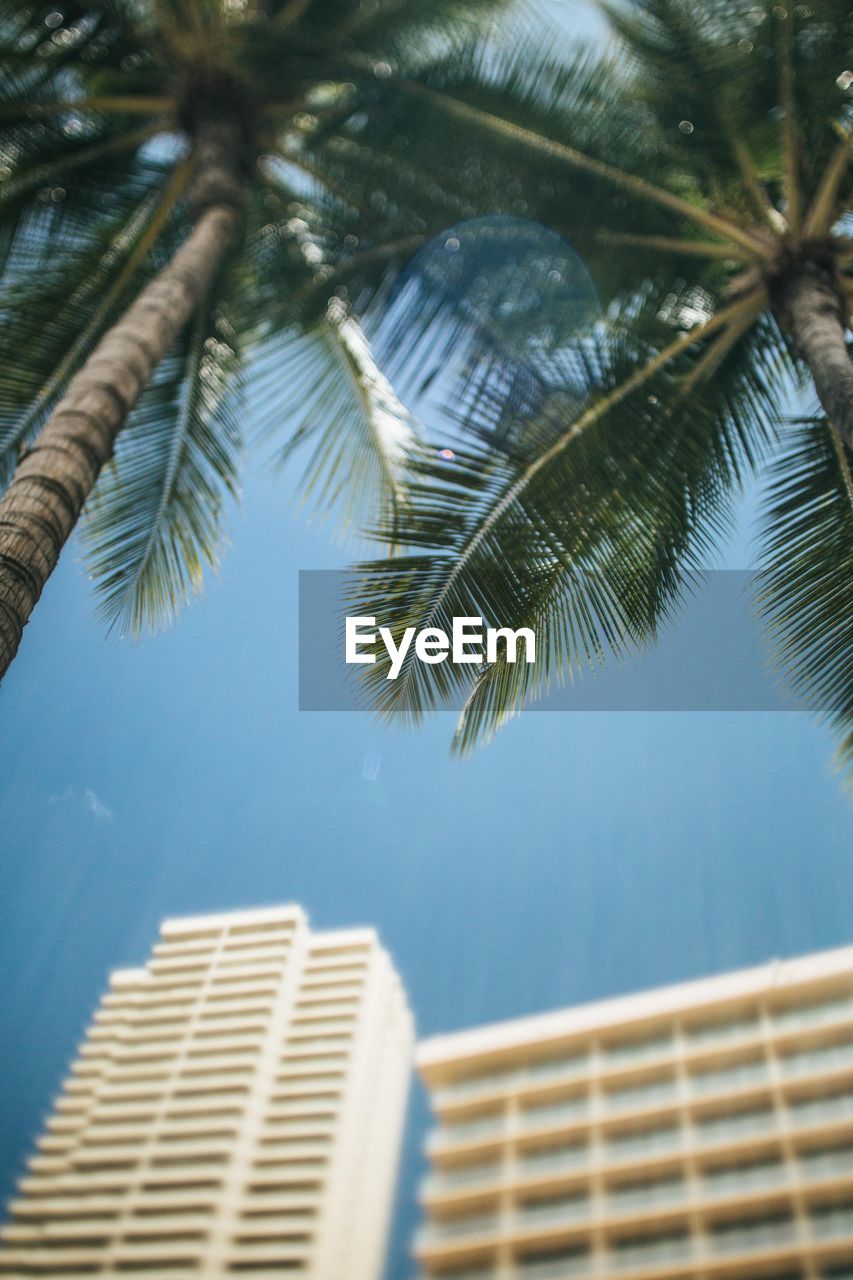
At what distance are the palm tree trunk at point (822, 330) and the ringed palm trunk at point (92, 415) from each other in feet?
12.6

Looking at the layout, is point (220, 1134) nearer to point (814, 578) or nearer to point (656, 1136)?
point (656, 1136)

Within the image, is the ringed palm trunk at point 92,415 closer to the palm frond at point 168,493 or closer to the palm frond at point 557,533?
the palm frond at point 168,493

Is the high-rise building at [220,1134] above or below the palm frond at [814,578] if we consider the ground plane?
below

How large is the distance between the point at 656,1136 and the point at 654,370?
5.53 metres

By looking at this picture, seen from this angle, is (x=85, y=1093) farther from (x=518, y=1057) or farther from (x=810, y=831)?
(x=810, y=831)

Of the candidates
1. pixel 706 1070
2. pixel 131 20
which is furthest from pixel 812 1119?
pixel 131 20

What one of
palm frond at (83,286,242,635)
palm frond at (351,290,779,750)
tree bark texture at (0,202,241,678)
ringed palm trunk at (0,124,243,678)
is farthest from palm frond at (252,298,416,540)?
palm frond at (351,290,779,750)

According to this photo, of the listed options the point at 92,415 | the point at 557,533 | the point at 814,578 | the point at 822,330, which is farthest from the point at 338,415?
the point at 814,578

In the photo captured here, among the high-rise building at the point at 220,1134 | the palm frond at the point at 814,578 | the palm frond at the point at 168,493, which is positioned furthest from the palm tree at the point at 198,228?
the high-rise building at the point at 220,1134

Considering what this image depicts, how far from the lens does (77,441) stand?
4938 millimetres

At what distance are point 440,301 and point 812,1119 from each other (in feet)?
21.6

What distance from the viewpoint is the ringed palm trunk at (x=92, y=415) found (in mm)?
4266

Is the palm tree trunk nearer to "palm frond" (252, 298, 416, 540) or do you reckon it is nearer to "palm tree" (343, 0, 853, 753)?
"palm tree" (343, 0, 853, 753)

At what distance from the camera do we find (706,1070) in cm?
834
